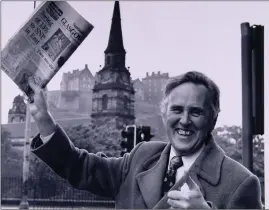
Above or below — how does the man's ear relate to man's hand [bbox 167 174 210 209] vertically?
above

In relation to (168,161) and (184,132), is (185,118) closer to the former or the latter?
(184,132)

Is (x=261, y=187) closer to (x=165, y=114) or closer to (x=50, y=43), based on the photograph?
(x=165, y=114)

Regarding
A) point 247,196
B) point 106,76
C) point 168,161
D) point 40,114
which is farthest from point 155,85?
point 106,76

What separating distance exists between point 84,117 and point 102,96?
0.81 metres

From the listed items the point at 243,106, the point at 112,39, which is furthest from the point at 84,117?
the point at 243,106

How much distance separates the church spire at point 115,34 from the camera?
3.37 metres

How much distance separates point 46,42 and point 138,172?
34.5 inches

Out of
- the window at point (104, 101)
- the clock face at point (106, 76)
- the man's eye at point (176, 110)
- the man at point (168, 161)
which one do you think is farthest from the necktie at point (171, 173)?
the window at point (104, 101)

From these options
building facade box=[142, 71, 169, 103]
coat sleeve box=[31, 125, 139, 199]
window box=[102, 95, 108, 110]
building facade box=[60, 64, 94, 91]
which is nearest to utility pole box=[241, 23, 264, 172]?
building facade box=[142, 71, 169, 103]

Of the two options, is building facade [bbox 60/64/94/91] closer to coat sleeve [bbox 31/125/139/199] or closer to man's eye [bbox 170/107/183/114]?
coat sleeve [bbox 31/125/139/199]

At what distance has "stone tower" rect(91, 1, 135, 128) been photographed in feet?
11.3

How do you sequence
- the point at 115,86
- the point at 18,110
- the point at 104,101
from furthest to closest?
the point at 104,101, the point at 115,86, the point at 18,110

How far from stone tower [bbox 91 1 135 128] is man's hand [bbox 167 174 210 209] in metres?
1.15

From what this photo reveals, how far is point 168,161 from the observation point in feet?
9.07
